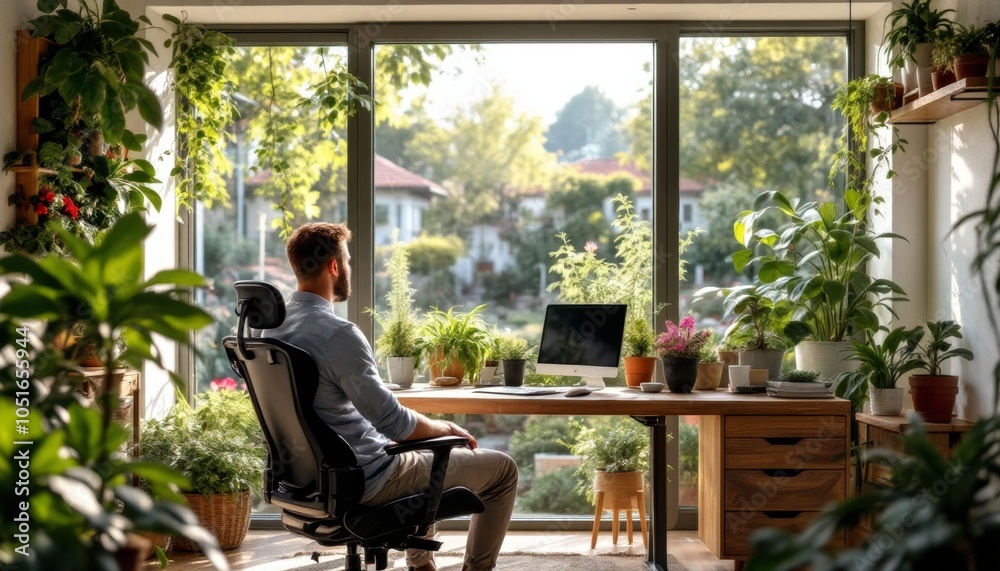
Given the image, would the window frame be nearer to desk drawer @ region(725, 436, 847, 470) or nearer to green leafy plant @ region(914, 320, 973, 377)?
desk drawer @ region(725, 436, 847, 470)

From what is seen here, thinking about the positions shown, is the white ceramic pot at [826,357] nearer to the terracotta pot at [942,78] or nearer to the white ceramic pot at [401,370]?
the terracotta pot at [942,78]

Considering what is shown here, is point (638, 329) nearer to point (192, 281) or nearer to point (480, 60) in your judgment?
point (480, 60)

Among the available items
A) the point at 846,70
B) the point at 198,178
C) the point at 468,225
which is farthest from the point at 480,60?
the point at 846,70

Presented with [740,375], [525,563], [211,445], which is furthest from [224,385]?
[740,375]

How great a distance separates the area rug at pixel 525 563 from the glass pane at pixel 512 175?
0.57 meters

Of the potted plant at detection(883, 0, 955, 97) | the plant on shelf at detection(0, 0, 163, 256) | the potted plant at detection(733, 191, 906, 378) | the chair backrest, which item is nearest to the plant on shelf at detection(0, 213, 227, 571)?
the chair backrest

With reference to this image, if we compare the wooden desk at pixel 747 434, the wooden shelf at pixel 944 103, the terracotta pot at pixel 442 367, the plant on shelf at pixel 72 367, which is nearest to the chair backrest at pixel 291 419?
the wooden desk at pixel 747 434

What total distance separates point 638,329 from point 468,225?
106 cm

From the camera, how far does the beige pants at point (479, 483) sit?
9.79 feet

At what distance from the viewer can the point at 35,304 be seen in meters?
1.33

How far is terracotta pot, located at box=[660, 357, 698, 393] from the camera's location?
3844 millimetres

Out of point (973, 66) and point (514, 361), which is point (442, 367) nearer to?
point (514, 361)

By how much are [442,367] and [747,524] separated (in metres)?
1.49

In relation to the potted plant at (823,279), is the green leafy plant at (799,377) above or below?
below
